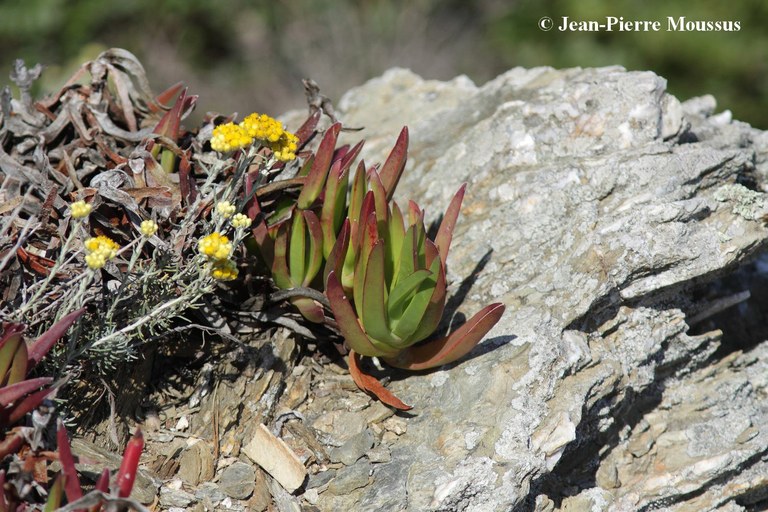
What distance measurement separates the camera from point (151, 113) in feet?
11.8

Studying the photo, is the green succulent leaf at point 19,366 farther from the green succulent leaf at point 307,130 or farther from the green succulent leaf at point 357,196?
the green succulent leaf at point 307,130

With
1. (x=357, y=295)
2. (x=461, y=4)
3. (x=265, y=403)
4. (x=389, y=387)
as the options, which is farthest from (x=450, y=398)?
(x=461, y=4)

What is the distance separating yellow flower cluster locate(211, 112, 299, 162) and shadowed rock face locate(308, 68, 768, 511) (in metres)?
1.07

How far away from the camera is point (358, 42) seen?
11.0 meters

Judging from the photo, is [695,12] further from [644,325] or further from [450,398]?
[450,398]

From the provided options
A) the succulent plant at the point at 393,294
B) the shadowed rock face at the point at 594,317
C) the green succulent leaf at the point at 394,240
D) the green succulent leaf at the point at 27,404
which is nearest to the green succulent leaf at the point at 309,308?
the succulent plant at the point at 393,294

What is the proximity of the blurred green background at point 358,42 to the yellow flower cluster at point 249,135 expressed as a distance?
7748 millimetres

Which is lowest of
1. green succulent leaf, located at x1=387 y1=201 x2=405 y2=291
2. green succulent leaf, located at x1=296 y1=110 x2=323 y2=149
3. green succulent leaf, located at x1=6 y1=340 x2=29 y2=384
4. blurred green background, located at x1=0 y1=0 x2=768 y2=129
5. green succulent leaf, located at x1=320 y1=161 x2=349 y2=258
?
green succulent leaf, located at x1=6 y1=340 x2=29 y2=384

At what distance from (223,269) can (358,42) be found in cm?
905

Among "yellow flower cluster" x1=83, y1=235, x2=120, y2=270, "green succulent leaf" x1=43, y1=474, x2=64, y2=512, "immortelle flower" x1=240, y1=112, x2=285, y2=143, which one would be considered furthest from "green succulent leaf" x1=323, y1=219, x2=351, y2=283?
"green succulent leaf" x1=43, y1=474, x2=64, y2=512

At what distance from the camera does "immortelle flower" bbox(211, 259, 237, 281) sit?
8.21 feet

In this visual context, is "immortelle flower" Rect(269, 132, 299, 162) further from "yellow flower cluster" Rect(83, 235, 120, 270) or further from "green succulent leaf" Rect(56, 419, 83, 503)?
"green succulent leaf" Rect(56, 419, 83, 503)

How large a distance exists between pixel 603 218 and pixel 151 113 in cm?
215

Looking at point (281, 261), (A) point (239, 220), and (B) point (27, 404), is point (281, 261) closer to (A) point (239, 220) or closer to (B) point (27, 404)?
(A) point (239, 220)
